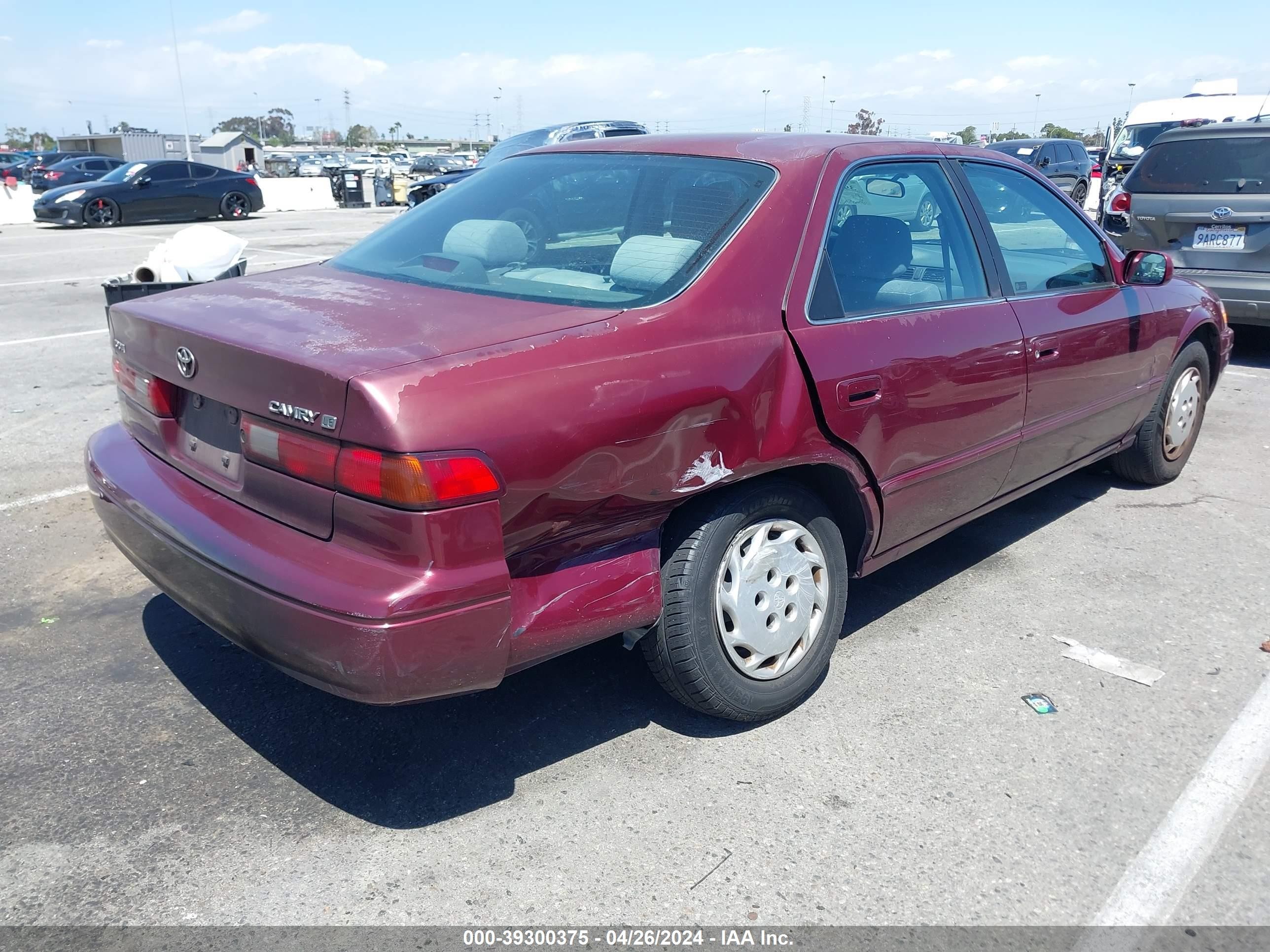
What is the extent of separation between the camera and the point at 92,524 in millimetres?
4680

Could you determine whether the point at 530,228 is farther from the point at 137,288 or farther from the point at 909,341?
the point at 137,288

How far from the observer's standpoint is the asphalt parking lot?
2.45 meters

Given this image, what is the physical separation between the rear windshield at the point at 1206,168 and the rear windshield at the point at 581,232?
6088mm

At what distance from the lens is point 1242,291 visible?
24.8 feet

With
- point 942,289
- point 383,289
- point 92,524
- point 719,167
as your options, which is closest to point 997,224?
point 942,289

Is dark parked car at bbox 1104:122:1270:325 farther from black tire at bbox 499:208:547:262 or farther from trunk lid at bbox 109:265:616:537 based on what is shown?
trunk lid at bbox 109:265:616:537

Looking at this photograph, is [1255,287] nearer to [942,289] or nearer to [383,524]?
[942,289]

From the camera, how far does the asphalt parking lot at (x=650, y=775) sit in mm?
2449

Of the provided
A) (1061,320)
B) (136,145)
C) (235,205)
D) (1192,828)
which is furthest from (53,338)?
(136,145)

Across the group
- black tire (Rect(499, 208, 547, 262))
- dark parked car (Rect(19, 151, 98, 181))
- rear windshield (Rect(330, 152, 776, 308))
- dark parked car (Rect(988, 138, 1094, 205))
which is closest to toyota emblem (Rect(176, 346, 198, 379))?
rear windshield (Rect(330, 152, 776, 308))

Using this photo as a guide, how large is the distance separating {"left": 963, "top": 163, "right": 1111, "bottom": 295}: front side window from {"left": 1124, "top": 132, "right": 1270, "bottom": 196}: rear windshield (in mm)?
4119

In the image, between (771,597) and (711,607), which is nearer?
(711,607)

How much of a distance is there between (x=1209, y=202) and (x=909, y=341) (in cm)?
576

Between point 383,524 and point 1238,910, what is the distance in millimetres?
2183
